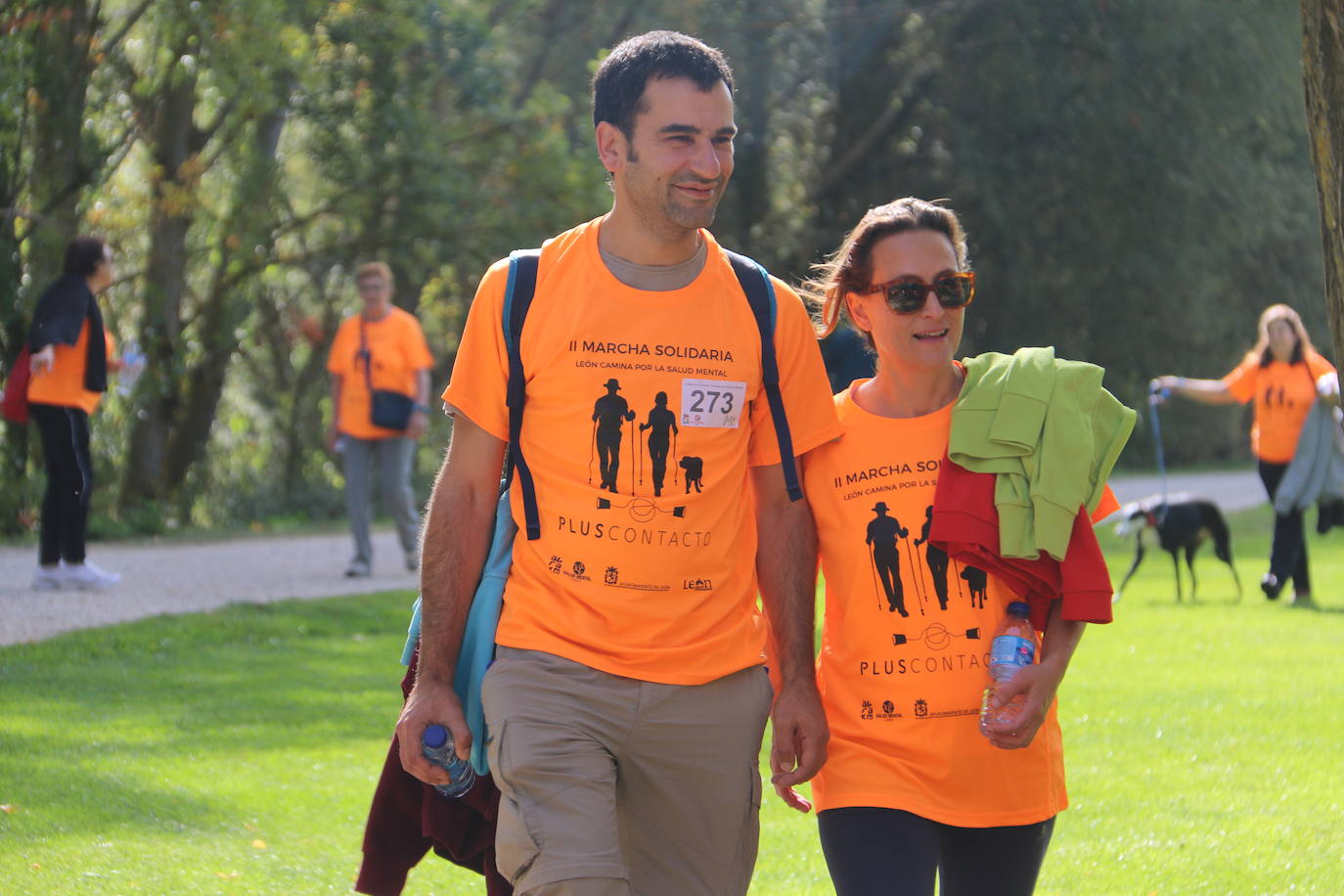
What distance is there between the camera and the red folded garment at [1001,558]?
3.47m

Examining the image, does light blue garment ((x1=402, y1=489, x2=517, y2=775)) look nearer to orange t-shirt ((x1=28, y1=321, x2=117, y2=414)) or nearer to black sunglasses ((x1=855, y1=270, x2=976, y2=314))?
black sunglasses ((x1=855, y1=270, x2=976, y2=314))

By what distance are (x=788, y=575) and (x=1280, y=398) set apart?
10.6m

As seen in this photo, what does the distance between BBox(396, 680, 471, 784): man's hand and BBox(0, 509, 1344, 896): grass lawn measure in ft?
7.29

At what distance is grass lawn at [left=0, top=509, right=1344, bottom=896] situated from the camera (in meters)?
5.64

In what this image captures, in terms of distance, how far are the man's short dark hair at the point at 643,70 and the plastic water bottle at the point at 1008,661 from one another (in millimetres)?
1269

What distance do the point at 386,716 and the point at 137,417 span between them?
11703mm

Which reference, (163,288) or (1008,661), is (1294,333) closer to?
(1008,661)

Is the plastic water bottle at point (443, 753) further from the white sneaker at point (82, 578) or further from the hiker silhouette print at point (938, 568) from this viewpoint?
the white sneaker at point (82, 578)

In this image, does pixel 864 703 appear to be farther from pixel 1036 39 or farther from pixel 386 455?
pixel 1036 39

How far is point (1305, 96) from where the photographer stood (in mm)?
4406

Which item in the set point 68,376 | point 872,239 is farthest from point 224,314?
point 872,239

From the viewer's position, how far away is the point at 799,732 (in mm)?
3520

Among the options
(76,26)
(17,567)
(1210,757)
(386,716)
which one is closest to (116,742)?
(386,716)

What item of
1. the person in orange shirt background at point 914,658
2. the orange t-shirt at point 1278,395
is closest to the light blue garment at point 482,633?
the person in orange shirt background at point 914,658
